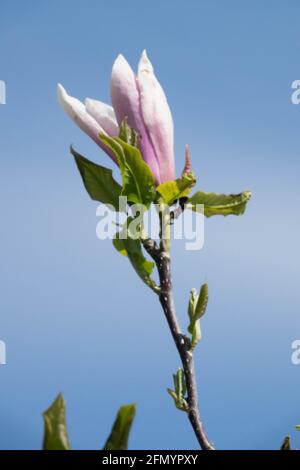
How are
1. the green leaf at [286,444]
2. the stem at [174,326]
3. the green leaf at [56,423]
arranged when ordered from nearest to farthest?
the green leaf at [56,423] → the green leaf at [286,444] → the stem at [174,326]

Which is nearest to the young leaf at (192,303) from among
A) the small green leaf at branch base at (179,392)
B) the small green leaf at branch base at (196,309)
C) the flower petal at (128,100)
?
the small green leaf at branch base at (196,309)

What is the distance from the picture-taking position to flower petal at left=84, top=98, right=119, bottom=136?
101cm

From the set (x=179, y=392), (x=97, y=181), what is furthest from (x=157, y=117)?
(x=179, y=392)

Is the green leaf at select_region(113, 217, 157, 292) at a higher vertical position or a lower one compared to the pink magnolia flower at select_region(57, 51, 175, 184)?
lower

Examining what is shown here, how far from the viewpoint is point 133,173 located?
97cm

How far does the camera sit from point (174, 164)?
104 cm

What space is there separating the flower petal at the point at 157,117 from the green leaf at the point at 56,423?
0.56m

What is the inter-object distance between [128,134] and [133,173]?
66mm

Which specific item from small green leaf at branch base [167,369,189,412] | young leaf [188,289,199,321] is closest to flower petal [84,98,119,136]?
young leaf [188,289,199,321]

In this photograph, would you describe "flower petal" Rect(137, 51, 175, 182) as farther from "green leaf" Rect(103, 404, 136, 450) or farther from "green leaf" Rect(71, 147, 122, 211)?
"green leaf" Rect(103, 404, 136, 450)

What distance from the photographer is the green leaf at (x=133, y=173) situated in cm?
93

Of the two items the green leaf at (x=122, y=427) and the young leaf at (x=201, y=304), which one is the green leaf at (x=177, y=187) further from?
the green leaf at (x=122, y=427)

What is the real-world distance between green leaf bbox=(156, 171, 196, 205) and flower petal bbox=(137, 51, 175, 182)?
0.04 m
